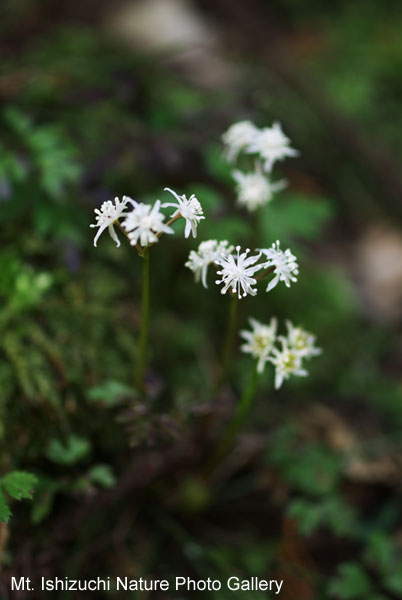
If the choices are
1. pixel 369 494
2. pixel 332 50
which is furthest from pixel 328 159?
pixel 369 494

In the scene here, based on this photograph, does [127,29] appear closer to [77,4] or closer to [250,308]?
[77,4]

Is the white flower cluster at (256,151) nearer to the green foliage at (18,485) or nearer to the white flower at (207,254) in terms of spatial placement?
the white flower at (207,254)

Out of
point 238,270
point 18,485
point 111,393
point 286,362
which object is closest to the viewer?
point 238,270

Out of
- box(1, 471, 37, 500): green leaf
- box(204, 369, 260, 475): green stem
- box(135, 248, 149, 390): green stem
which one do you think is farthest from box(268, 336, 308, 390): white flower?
box(1, 471, 37, 500): green leaf

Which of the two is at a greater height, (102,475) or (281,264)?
(281,264)

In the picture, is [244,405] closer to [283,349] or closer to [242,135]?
[283,349]

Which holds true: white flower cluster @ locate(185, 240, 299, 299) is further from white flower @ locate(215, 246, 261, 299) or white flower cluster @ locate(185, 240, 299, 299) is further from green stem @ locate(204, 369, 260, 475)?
green stem @ locate(204, 369, 260, 475)

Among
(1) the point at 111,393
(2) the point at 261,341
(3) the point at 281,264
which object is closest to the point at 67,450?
(1) the point at 111,393

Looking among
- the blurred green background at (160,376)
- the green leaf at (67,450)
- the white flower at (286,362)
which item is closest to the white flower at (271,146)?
the blurred green background at (160,376)

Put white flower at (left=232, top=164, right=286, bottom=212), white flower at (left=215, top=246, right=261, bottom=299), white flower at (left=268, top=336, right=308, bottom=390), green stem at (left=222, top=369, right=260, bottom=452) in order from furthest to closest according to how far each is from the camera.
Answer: white flower at (left=232, top=164, right=286, bottom=212) → green stem at (left=222, top=369, right=260, bottom=452) → white flower at (left=268, top=336, right=308, bottom=390) → white flower at (left=215, top=246, right=261, bottom=299)
